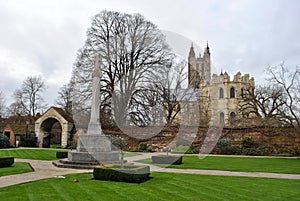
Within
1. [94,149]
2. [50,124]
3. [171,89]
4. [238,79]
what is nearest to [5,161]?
[94,149]

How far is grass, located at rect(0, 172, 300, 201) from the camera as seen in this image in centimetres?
737

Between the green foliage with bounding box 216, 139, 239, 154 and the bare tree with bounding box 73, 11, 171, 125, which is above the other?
the bare tree with bounding box 73, 11, 171, 125

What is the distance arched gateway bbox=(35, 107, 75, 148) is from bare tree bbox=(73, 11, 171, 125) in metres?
7.91

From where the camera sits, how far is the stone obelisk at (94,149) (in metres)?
14.4

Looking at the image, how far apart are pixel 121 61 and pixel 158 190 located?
20.4 meters

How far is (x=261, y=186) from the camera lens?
9.35m

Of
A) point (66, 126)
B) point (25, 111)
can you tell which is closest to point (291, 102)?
point (66, 126)

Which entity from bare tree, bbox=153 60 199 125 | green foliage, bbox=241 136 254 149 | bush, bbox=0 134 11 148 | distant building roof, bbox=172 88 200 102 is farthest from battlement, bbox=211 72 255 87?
bush, bbox=0 134 11 148

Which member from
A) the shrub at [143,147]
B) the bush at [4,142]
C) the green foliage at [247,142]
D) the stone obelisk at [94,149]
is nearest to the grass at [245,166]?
the stone obelisk at [94,149]

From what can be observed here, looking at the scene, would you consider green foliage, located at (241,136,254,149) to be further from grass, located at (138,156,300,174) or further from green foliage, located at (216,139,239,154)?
grass, located at (138,156,300,174)

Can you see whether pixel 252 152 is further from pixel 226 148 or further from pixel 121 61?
pixel 121 61

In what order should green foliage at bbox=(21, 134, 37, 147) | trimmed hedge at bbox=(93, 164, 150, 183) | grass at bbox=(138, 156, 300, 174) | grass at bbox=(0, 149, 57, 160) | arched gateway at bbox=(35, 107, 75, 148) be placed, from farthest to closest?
green foliage at bbox=(21, 134, 37, 147) < arched gateway at bbox=(35, 107, 75, 148) < grass at bbox=(0, 149, 57, 160) < grass at bbox=(138, 156, 300, 174) < trimmed hedge at bbox=(93, 164, 150, 183)

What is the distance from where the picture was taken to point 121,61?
27.3 m

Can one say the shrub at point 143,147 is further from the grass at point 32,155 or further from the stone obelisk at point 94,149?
the stone obelisk at point 94,149
